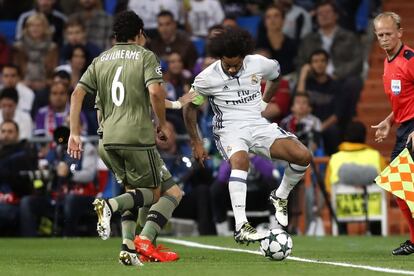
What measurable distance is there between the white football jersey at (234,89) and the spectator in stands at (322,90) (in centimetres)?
775

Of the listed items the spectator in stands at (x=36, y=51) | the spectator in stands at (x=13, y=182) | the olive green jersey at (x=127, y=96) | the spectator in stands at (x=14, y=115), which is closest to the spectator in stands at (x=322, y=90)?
the spectator in stands at (x=14, y=115)

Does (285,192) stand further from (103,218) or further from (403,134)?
(103,218)

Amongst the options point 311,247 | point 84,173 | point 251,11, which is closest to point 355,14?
point 251,11

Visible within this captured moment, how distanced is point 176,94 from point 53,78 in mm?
1975

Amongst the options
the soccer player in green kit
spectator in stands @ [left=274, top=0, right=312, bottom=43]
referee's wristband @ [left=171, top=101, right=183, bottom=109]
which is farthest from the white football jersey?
spectator in stands @ [left=274, top=0, right=312, bottom=43]

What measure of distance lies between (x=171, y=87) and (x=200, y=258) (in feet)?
27.8

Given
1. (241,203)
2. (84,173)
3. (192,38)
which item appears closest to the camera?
(241,203)

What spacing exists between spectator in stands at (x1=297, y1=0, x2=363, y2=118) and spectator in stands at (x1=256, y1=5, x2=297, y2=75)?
0.20 meters

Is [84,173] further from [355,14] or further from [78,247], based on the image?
[355,14]

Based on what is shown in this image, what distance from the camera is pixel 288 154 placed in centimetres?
1305

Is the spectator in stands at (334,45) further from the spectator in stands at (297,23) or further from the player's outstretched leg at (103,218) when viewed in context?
the player's outstretched leg at (103,218)

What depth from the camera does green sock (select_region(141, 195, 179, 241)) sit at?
1197 cm

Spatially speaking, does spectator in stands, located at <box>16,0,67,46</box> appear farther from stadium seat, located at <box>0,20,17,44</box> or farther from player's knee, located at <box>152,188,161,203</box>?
player's knee, located at <box>152,188,161,203</box>

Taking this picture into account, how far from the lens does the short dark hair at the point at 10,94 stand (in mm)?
20672
